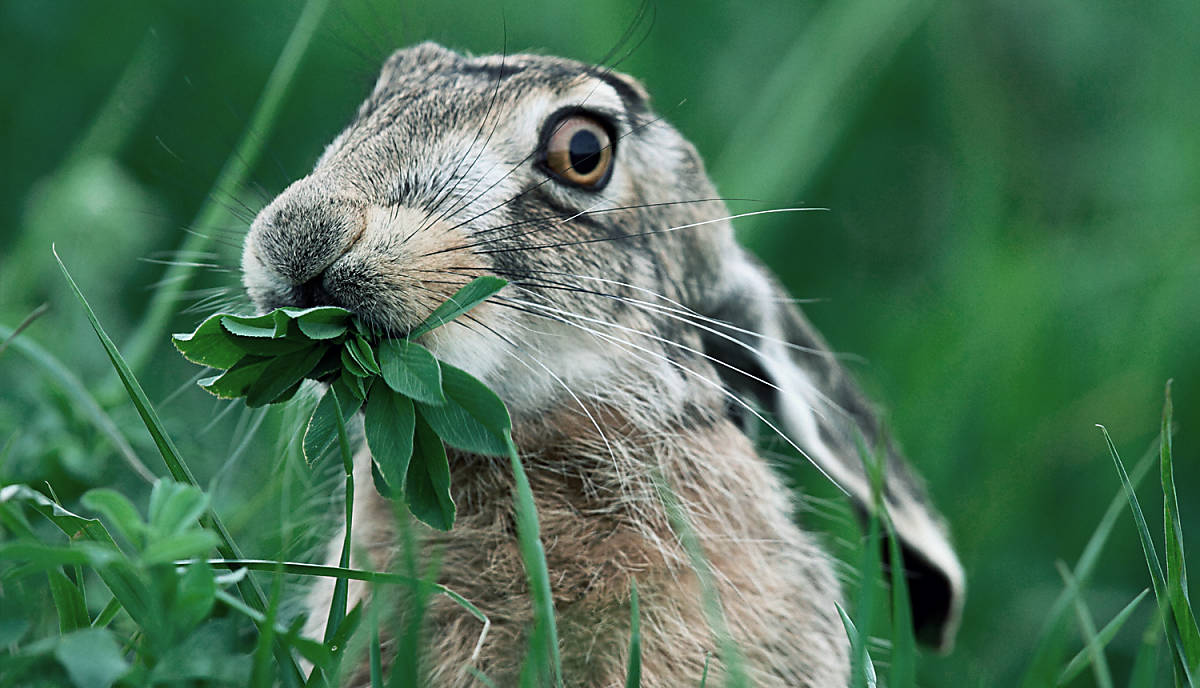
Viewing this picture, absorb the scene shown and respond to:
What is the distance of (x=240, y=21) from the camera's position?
520 centimetres

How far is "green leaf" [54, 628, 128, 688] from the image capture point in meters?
1.66

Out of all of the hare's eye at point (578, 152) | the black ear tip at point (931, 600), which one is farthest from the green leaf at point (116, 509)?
the black ear tip at point (931, 600)

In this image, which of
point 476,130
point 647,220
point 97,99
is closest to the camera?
point 476,130

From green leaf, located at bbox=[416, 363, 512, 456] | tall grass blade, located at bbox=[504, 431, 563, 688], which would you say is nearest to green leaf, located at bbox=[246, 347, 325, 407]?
green leaf, located at bbox=[416, 363, 512, 456]

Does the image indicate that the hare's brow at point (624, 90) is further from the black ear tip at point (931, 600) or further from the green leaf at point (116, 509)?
the green leaf at point (116, 509)

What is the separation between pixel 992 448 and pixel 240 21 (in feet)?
Answer: 12.1

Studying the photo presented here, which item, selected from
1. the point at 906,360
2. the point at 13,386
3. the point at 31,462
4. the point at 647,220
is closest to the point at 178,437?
the point at 31,462

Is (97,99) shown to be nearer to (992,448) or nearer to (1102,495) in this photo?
(992,448)

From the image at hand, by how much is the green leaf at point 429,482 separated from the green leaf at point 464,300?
0.62 feet

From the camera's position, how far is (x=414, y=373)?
2.11 meters

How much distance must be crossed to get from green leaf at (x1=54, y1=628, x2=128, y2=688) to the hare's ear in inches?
77.2

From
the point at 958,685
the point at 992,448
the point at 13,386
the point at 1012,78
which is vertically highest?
the point at 1012,78

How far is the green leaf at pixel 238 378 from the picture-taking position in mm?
2150

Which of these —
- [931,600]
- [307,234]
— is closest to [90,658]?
[307,234]
